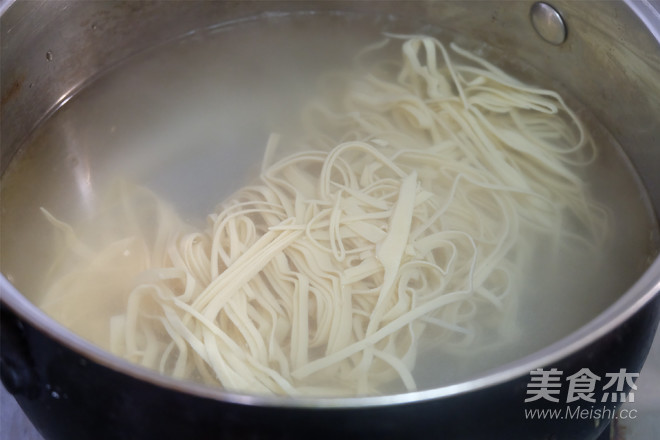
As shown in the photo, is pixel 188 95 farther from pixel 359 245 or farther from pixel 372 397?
pixel 372 397

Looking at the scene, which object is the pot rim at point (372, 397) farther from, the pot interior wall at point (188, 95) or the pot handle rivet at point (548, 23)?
the pot handle rivet at point (548, 23)

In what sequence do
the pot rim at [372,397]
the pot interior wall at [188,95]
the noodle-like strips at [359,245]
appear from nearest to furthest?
the pot rim at [372,397] → the noodle-like strips at [359,245] → the pot interior wall at [188,95]

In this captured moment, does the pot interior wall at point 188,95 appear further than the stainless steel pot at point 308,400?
Yes

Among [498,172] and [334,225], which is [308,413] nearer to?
[334,225]

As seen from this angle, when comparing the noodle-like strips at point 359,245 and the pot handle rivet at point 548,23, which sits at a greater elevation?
the pot handle rivet at point 548,23

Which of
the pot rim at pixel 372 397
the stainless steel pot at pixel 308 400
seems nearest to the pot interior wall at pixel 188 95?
the stainless steel pot at pixel 308 400

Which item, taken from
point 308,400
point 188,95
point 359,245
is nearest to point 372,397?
point 308,400

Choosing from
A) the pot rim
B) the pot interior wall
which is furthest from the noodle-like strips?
the pot rim

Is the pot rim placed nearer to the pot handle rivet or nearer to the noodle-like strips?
the noodle-like strips
